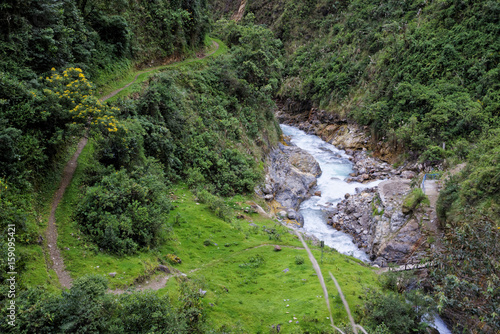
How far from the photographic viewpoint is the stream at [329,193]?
22005 millimetres

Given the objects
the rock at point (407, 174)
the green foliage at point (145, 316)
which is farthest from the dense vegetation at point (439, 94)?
the green foliage at point (145, 316)

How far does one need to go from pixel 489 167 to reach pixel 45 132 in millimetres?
22374

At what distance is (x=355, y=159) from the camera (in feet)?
123

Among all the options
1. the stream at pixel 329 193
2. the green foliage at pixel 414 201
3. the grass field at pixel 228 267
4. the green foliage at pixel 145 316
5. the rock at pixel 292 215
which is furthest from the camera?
the rock at pixel 292 215

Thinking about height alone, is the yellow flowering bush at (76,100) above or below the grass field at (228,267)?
above

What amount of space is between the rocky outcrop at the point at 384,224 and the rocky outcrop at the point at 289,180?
11.6ft

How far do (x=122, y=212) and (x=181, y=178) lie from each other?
8.56 meters

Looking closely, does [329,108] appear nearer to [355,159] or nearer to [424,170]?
[355,159]

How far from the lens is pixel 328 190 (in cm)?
3023

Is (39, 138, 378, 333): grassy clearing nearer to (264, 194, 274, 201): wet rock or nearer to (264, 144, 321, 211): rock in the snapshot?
(264, 194, 274, 201): wet rock

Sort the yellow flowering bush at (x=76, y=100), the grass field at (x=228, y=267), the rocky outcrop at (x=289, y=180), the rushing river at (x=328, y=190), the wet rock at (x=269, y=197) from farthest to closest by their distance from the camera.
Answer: the rocky outcrop at (x=289, y=180) → the wet rock at (x=269, y=197) → the rushing river at (x=328, y=190) → the yellow flowering bush at (x=76, y=100) → the grass field at (x=228, y=267)

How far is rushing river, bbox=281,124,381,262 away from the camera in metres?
22.7

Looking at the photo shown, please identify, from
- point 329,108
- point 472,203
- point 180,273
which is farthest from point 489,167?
point 329,108

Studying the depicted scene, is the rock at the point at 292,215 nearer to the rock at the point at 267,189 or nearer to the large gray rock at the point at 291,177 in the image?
the large gray rock at the point at 291,177
